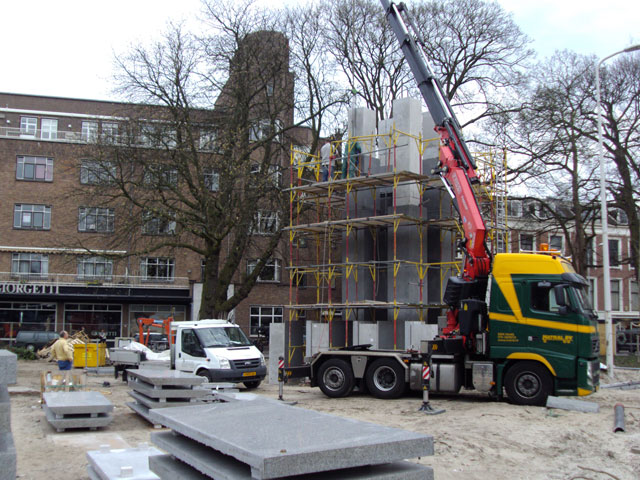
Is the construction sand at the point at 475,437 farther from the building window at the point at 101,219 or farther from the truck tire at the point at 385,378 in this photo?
the building window at the point at 101,219

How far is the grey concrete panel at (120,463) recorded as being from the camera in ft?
23.5

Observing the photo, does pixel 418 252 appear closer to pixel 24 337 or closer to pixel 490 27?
pixel 490 27

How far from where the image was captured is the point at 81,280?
42.3 m

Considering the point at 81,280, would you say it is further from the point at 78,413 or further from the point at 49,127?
the point at 78,413

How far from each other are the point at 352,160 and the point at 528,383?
32.3 ft

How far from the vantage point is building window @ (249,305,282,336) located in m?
44.8

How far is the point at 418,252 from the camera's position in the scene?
2094cm

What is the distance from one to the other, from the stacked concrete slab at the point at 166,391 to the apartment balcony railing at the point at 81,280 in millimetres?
30122

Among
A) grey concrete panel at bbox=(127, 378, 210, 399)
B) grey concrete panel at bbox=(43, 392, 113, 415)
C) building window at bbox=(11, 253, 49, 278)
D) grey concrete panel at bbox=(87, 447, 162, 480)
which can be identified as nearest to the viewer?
grey concrete panel at bbox=(87, 447, 162, 480)

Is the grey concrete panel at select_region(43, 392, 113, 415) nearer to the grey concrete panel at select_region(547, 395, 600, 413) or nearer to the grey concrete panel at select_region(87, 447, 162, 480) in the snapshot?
the grey concrete panel at select_region(87, 447, 162, 480)

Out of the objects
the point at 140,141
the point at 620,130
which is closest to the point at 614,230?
the point at 620,130

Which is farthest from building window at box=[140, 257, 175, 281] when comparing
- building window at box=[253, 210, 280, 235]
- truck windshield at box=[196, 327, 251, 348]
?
truck windshield at box=[196, 327, 251, 348]

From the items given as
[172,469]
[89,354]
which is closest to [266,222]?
[89,354]

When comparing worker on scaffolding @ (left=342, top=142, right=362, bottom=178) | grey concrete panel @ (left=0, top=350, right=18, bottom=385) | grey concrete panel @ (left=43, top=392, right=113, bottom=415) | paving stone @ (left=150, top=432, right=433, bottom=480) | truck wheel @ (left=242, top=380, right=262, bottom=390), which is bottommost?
truck wheel @ (left=242, top=380, right=262, bottom=390)
